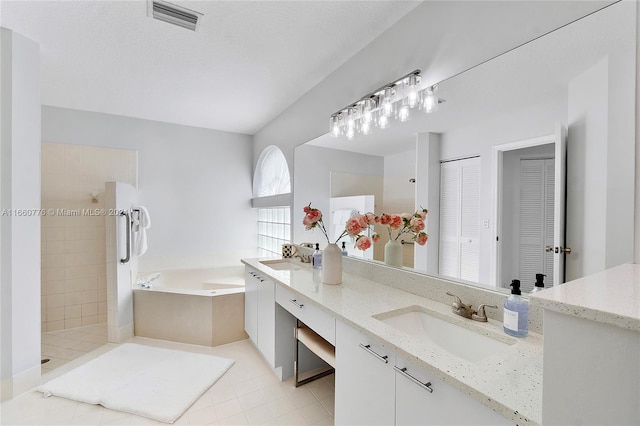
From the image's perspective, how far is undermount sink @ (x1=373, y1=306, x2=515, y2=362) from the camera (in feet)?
3.61

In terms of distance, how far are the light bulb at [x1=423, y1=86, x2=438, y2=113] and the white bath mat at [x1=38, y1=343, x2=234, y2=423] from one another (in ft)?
7.80

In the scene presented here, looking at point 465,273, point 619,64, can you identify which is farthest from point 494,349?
point 619,64

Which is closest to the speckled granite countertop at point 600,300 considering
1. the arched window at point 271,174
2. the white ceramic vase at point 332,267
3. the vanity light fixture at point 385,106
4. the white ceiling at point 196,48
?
the vanity light fixture at point 385,106


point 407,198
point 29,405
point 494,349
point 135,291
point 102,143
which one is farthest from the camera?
point 102,143

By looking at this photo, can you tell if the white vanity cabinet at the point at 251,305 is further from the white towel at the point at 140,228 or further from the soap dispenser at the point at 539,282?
the soap dispenser at the point at 539,282

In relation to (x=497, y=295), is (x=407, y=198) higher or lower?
higher

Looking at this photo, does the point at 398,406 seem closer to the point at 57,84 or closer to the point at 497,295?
the point at 497,295

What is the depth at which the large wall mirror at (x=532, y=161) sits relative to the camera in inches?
37.4

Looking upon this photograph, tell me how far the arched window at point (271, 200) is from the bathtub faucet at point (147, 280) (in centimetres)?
138

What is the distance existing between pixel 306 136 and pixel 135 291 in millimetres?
2360

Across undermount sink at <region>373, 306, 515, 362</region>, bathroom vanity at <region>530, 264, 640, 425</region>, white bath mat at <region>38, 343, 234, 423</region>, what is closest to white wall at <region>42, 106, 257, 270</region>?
white bath mat at <region>38, 343, 234, 423</region>

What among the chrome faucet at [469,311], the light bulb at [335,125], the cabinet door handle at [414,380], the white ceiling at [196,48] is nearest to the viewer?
the cabinet door handle at [414,380]

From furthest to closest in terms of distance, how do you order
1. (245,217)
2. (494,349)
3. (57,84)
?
(245,217) → (57,84) → (494,349)

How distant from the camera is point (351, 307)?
139 cm
